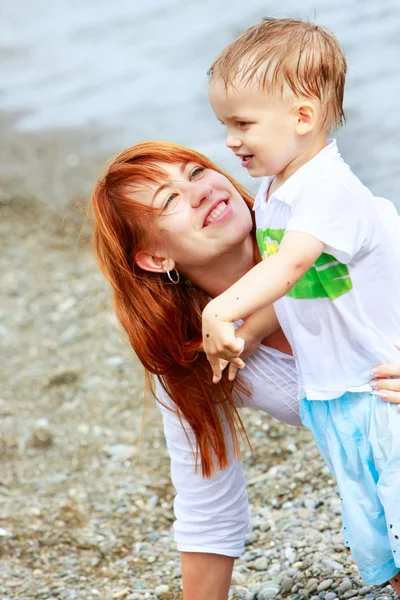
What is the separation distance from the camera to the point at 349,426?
103 inches

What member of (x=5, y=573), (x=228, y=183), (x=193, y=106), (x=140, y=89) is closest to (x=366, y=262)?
(x=228, y=183)

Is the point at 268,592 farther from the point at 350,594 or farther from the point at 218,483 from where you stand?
the point at 218,483

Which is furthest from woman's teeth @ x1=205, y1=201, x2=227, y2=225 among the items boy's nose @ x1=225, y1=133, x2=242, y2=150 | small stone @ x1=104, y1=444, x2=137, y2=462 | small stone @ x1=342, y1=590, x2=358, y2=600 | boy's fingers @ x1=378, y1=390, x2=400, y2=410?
small stone @ x1=104, y1=444, x2=137, y2=462

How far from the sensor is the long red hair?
2945mm

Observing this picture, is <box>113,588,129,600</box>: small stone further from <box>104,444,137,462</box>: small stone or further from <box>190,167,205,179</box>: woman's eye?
<box>190,167,205,179</box>: woman's eye

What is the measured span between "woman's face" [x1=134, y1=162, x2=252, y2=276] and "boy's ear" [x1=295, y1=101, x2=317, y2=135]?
49cm

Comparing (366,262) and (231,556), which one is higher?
(366,262)

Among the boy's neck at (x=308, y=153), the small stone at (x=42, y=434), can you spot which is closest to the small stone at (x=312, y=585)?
the boy's neck at (x=308, y=153)

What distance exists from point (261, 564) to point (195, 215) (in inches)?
71.9

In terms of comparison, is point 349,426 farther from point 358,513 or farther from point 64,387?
point 64,387

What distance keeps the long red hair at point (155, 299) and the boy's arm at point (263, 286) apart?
624 millimetres

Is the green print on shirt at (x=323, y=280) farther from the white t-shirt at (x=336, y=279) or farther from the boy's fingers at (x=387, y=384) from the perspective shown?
the boy's fingers at (x=387, y=384)

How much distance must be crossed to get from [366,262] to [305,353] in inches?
12.4

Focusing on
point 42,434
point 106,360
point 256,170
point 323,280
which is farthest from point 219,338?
point 106,360
